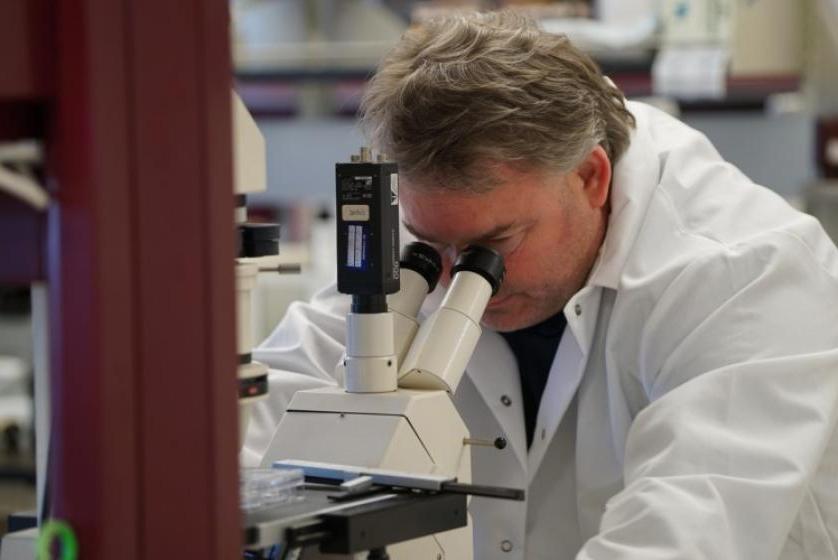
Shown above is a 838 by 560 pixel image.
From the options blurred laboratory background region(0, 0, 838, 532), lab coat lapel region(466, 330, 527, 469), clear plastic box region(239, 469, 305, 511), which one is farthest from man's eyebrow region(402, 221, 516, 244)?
blurred laboratory background region(0, 0, 838, 532)

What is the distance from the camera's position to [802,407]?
1.72 metres

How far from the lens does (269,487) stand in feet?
4.47

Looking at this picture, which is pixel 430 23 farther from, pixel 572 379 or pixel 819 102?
pixel 819 102

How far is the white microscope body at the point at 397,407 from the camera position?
1.53 m

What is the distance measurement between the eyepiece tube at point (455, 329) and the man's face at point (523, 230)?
103mm

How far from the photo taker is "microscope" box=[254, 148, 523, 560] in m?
1.49

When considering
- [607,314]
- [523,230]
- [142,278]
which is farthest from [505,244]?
[142,278]

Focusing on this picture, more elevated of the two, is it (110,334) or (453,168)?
(453,168)

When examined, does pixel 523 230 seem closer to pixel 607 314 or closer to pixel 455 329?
pixel 607 314

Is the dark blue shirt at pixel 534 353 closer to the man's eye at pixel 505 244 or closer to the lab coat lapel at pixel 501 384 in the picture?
the lab coat lapel at pixel 501 384

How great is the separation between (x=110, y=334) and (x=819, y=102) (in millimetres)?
3560

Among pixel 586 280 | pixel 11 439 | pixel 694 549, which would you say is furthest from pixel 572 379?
pixel 11 439

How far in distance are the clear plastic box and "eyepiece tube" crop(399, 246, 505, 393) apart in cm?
27

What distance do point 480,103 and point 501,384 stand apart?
487 millimetres
